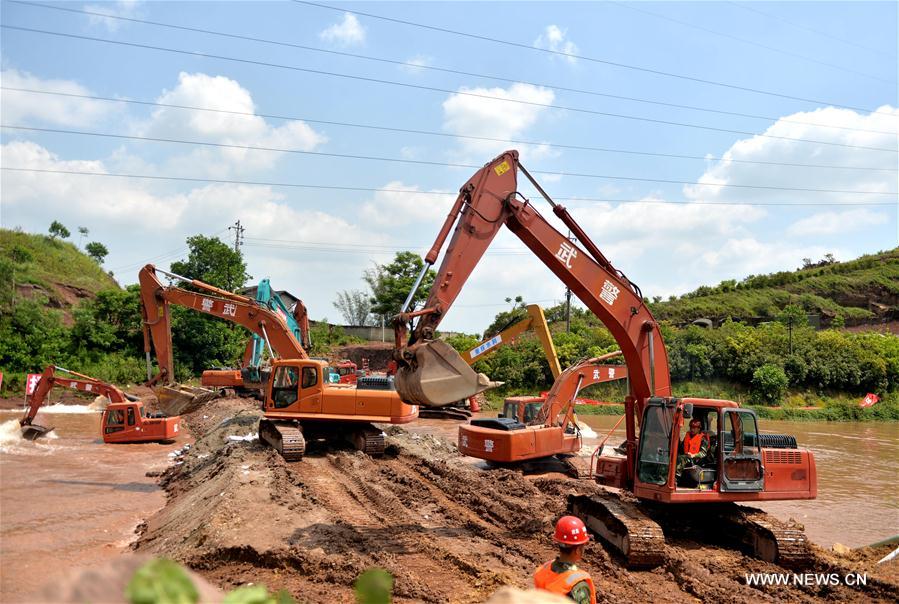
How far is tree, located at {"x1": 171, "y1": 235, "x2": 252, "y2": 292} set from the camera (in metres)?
44.7

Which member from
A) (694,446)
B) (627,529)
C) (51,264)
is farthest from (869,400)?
(51,264)

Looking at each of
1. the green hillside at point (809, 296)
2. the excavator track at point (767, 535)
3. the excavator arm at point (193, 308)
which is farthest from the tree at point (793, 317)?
the excavator track at point (767, 535)

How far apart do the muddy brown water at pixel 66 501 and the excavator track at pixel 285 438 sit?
266 centimetres

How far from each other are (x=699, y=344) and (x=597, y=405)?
446 inches

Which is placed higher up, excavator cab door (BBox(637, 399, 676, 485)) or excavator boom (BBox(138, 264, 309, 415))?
excavator boom (BBox(138, 264, 309, 415))

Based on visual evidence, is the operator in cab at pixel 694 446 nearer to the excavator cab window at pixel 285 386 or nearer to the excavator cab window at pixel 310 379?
the excavator cab window at pixel 310 379

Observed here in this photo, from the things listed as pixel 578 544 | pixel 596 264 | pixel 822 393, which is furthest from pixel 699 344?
pixel 578 544

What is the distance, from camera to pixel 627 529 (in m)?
8.24

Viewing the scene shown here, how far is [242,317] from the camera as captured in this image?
784 inches

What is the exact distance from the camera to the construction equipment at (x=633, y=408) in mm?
8172

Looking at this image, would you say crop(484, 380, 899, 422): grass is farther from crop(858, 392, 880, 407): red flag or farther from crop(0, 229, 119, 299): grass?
crop(0, 229, 119, 299): grass

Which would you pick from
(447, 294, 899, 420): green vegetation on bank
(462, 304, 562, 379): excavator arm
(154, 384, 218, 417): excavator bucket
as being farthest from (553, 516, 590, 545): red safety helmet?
(447, 294, 899, 420): green vegetation on bank

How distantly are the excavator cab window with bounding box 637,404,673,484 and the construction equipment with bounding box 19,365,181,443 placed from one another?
16112 mm

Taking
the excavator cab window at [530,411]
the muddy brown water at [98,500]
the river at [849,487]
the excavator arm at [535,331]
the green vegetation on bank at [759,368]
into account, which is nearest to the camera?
the muddy brown water at [98,500]
